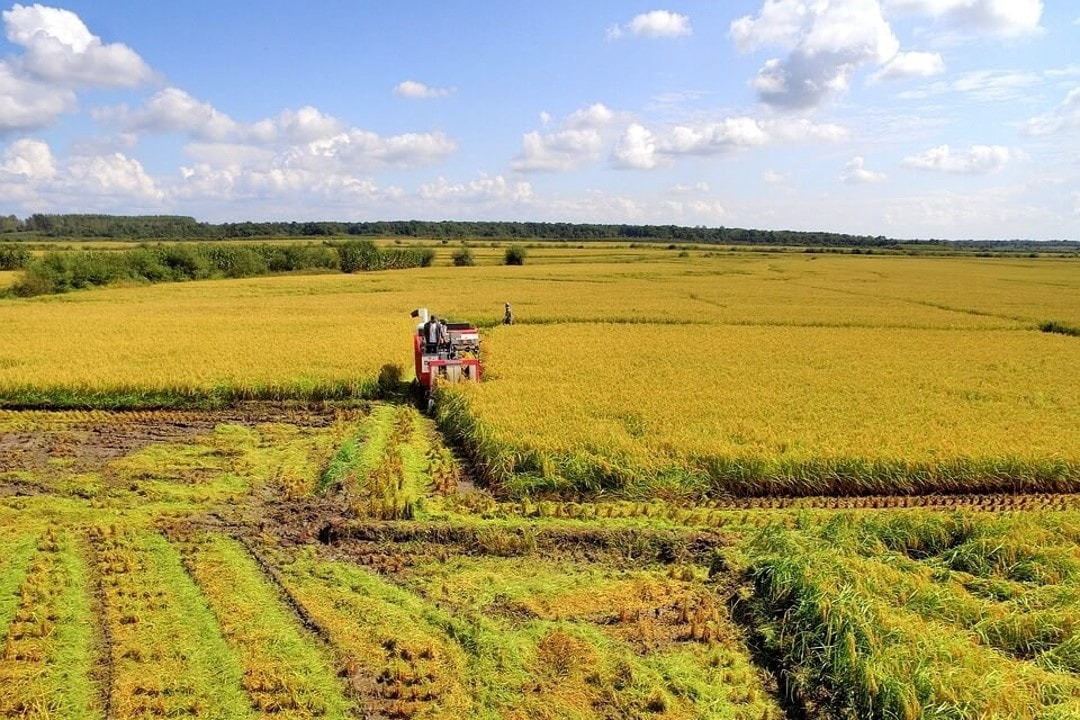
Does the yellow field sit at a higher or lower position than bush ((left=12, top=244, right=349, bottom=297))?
lower

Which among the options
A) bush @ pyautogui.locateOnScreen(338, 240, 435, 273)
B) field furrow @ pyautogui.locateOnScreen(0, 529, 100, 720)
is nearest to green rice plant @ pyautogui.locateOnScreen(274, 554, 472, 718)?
field furrow @ pyautogui.locateOnScreen(0, 529, 100, 720)

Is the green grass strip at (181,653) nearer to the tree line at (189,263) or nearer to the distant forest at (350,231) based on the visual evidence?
the tree line at (189,263)

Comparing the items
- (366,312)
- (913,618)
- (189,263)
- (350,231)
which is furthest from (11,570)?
(350,231)

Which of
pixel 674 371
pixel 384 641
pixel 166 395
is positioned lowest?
pixel 384 641

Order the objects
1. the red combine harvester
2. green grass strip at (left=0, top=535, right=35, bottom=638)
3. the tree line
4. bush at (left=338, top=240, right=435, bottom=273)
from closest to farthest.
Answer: green grass strip at (left=0, top=535, right=35, bottom=638)
the red combine harvester
the tree line
bush at (left=338, top=240, right=435, bottom=273)

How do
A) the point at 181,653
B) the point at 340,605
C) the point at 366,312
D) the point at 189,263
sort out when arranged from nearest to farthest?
the point at 181,653, the point at 340,605, the point at 366,312, the point at 189,263

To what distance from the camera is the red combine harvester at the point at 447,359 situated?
606 inches

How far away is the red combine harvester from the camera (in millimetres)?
15398

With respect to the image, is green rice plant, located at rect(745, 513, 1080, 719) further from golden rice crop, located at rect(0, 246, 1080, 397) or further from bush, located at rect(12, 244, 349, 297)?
bush, located at rect(12, 244, 349, 297)

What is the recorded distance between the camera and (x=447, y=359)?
51.2ft

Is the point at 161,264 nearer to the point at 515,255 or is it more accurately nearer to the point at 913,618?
the point at 515,255

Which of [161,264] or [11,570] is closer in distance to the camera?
[11,570]

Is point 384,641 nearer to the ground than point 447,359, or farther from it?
nearer to the ground

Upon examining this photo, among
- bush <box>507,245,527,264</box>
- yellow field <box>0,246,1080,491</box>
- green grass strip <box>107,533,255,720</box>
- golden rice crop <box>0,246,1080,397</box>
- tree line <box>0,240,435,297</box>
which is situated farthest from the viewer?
bush <box>507,245,527,264</box>
